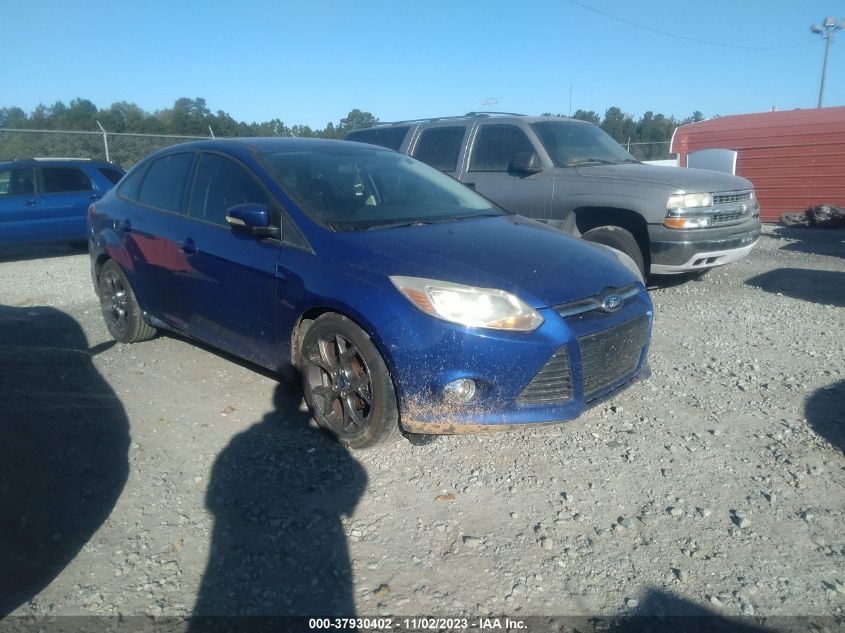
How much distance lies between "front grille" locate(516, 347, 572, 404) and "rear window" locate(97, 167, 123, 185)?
10.0 metres

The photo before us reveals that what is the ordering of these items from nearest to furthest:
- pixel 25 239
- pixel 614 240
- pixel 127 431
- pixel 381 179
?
pixel 127 431, pixel 381 179, pixel 614 240, pixel 25 239

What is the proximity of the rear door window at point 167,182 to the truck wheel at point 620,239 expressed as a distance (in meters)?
3.78

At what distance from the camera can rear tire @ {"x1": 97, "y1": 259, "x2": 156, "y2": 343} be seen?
531cm

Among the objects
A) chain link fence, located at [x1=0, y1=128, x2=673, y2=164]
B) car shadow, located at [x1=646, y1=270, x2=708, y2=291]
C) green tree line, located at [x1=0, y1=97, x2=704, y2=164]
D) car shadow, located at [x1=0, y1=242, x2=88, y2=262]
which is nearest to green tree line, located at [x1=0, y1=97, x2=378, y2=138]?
green tree line, located at [x1=0, y1=97, x2=704, y2=164]

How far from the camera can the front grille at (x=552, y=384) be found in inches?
127

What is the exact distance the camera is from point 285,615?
2.46 meters

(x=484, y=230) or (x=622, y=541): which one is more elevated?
(x=484, y=230)

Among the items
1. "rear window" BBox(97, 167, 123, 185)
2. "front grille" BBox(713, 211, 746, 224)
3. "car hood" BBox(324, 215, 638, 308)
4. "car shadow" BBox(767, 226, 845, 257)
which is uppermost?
"rear window" BBox(97, 167, 123, 185)

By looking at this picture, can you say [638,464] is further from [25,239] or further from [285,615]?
[25,239]

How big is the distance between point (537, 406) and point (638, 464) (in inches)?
26.3

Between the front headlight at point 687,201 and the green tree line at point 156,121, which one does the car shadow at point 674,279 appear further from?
the green tree line at point 156,121

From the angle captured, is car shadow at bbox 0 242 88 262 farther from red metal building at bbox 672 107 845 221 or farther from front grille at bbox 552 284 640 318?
red metal building at bbox 672 107 845 221

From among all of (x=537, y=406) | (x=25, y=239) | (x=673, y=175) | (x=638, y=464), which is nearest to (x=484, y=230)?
(x=537, y=406)

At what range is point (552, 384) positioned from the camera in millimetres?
3285
